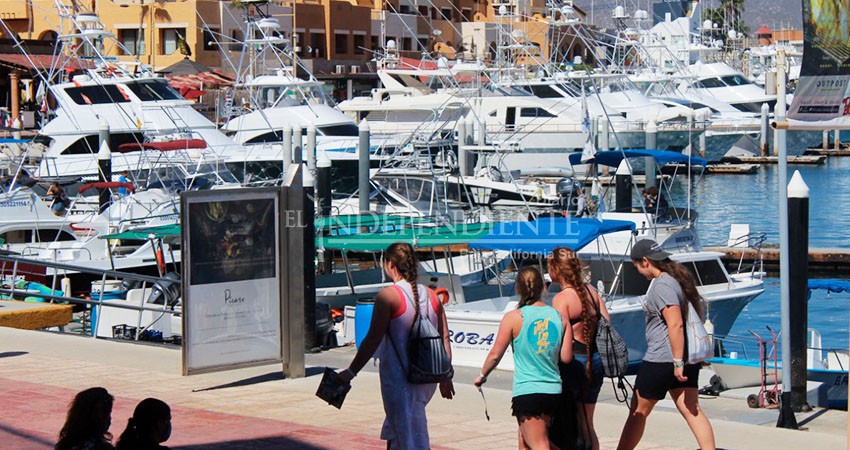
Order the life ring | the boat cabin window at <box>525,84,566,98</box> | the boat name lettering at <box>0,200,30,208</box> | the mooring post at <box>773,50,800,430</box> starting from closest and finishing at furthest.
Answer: the mooring post at <box>773,50,800,430</box>, the life ring, the boat name lettering at <box>0,200,30,208</box>, the boat cabin window at <box>525,84,566,98</box>

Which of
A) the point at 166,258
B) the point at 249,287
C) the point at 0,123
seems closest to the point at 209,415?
the point at 249,287

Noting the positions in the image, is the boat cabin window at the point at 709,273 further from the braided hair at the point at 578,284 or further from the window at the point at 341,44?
the window at the point at 341,44

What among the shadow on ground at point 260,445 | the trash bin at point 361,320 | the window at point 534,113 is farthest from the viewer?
the window at point 534,113

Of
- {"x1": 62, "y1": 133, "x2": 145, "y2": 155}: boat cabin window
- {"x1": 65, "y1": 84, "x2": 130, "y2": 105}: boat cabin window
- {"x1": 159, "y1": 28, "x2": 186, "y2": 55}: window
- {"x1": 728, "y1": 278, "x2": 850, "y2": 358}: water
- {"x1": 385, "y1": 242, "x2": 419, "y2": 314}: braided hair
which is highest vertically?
{"x1": 159, "y1": 28, "x2": 186, "y2": 55}: window

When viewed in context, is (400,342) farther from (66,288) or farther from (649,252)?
(66,288)

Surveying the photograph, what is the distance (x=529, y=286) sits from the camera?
26.1 ft

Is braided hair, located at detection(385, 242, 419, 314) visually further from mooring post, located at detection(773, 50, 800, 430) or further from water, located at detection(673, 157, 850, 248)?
water, located at detection(673, 157, 850, 248)

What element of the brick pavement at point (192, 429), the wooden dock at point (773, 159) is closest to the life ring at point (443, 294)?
the brick pavement at point (192, 429)

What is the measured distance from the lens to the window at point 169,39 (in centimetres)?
6750

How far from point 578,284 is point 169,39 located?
203 feet

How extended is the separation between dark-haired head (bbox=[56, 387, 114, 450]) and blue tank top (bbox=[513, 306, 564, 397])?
2.52m

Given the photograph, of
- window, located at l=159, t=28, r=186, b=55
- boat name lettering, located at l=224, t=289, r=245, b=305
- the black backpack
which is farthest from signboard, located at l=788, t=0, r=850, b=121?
window, located at l=159, t=28, r=186, b=55

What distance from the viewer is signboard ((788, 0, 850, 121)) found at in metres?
7.51

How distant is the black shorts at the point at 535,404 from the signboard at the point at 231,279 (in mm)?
4432
